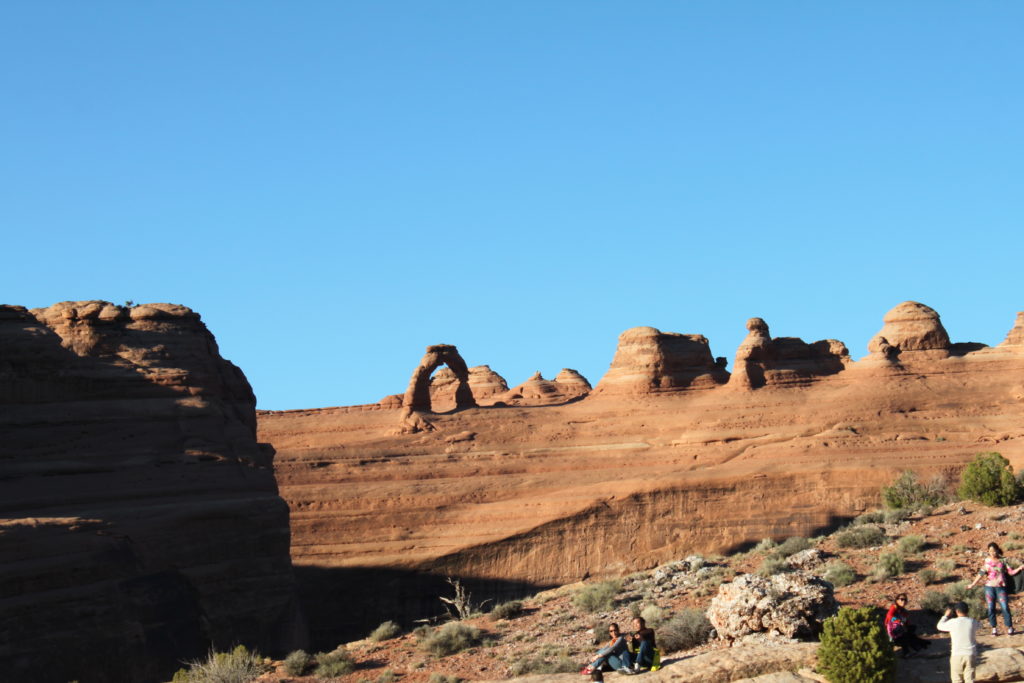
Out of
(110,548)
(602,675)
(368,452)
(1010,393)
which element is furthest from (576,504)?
(602,675)

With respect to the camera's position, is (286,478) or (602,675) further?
(286,478)

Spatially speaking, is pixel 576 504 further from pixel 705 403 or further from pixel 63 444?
pixel 63 444

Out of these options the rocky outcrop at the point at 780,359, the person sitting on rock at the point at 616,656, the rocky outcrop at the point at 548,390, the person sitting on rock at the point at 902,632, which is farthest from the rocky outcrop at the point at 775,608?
the rocky outcrop at the point at 548,390

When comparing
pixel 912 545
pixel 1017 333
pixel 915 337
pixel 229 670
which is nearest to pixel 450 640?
pixel 229 670

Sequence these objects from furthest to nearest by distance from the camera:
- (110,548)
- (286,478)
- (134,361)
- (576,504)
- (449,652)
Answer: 1. (286,478)
2. (576,504)
3. (134,361)
4. (110,548)
5. (449,652)

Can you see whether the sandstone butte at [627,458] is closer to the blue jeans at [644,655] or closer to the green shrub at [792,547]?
the green shrub at [792,547]

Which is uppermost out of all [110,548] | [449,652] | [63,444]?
[63,444]

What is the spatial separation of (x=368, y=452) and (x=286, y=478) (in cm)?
313

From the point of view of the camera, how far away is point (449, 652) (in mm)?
23156

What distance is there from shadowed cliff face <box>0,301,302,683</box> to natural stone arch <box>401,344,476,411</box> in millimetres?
15537

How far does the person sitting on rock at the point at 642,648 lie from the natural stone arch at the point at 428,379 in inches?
1294

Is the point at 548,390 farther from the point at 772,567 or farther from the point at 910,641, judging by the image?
the point at 910,641

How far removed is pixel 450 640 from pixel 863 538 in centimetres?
881

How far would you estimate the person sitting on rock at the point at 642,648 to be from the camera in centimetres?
1905
